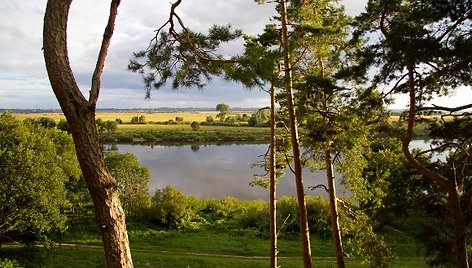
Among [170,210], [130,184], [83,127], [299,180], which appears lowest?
[170,210]

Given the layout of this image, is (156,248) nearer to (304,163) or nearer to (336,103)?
(304,163)

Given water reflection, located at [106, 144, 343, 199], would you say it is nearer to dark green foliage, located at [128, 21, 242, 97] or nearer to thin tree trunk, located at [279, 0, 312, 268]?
thin tree trunk, located at [279, 0, 312, 268]

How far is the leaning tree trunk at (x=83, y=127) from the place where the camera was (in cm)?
331

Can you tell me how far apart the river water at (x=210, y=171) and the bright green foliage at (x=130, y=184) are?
24.3 feet

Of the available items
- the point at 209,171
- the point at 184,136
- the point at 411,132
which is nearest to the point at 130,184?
the point at 209,171

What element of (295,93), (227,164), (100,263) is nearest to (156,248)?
(100,263)

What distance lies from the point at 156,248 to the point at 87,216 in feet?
18.3

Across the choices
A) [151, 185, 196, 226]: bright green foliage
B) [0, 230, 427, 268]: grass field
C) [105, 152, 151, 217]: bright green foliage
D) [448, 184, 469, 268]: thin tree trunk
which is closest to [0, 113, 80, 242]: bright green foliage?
[0, 230, 427, 268]: grass field

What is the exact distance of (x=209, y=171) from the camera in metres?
45.0

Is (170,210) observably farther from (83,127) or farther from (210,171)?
(83,127)

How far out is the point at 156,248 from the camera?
2092cm

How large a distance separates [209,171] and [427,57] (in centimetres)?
3981

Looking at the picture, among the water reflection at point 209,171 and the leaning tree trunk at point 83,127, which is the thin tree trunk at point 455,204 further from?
the water reflection at point 209,171

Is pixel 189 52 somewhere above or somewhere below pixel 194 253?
above
